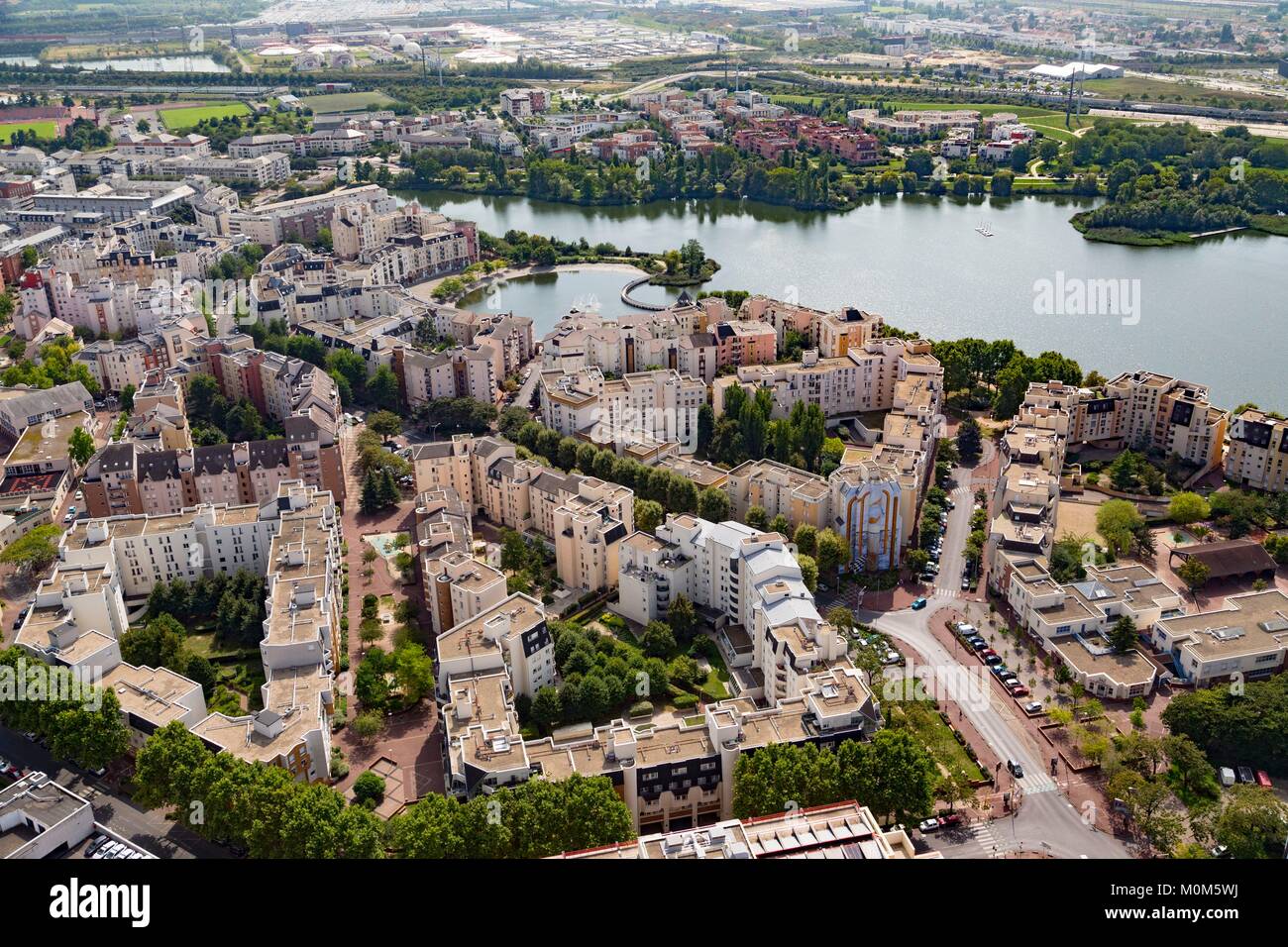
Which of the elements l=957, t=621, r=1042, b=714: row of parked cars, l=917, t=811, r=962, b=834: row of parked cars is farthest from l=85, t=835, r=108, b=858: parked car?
l=957, t=621, r=1042, b=714: row of parked cars

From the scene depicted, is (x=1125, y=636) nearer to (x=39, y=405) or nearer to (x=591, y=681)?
(x=591, y=681)

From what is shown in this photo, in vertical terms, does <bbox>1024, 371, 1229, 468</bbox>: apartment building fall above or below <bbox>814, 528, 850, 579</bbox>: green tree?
above

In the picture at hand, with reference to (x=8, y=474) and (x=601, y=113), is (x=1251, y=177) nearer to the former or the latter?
(x=601, y=113)

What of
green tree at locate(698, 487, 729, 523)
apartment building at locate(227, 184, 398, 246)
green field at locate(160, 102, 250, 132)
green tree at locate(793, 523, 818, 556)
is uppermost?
green field at locate(160, 102, 250, 132)

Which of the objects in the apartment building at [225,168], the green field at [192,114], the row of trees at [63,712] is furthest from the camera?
the green field at [192,114]

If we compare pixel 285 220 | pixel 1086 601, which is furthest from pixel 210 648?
pixel 285 220

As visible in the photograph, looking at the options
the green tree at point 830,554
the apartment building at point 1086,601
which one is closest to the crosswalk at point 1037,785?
the apartment building at point 1086,601

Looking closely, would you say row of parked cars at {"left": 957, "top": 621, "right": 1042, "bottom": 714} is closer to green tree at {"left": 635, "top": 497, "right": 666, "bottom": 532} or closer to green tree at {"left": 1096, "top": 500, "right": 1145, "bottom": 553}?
green tree at {"left": 1096, "top": 500, "right": 1145, "bottom": 553}

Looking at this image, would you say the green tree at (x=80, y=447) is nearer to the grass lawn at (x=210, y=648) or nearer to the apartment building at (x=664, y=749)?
the grass lawn at (x=210, y=648)
